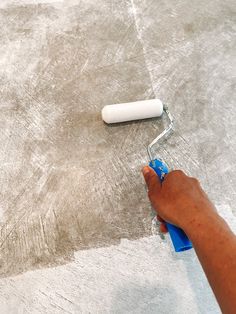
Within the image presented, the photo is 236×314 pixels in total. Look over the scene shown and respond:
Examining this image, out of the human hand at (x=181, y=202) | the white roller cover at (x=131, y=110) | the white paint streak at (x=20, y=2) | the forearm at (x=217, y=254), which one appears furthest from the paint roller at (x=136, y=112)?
the white paint streak at (x=20, y=2)

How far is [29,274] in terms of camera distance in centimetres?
103

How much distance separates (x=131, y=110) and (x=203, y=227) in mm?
522

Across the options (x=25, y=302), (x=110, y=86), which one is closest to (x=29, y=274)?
(x=25, y=302)

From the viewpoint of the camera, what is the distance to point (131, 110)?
3.85 feet

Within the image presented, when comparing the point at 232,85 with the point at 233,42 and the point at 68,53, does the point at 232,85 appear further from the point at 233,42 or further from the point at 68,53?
the point at 68,53

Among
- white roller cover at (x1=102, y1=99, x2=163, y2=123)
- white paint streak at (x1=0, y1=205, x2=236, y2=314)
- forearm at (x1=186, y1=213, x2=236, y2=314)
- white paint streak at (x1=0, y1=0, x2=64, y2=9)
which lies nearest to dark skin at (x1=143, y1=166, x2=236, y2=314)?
forearm at (x1=186, y1=213, x2=236, y2=314)

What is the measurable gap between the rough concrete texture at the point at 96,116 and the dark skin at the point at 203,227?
0.76 feet

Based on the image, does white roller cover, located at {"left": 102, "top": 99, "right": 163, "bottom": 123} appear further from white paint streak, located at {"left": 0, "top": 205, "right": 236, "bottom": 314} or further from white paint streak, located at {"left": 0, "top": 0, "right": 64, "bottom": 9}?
white paint streak, located at {"left": 0, "top": 0, "right": 64, "bottom": 9}

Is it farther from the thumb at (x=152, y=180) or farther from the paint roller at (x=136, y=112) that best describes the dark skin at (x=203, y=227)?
the paint roller at (x=136, y=112)

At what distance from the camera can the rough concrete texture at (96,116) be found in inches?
42.6

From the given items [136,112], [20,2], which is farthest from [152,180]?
[20,2]

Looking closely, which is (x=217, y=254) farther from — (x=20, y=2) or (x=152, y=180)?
(x=20, y=2)

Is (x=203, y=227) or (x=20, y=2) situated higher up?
(x=20, y=2)

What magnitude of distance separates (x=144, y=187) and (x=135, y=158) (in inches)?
4.2
